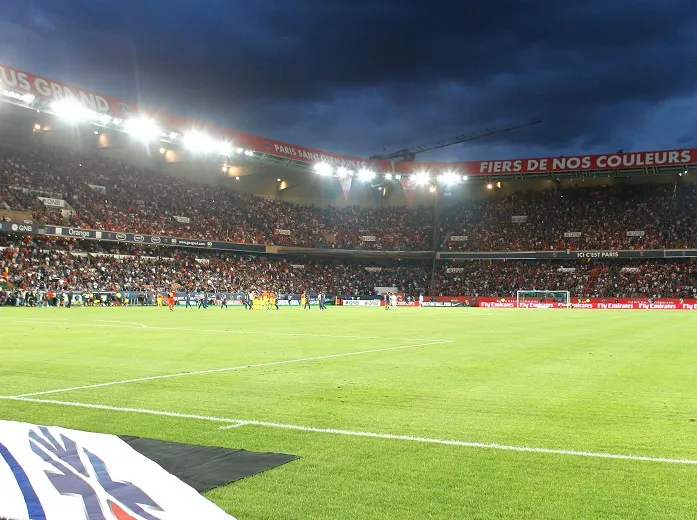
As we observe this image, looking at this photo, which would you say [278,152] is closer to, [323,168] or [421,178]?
[323,168]

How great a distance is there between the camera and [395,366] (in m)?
12.5

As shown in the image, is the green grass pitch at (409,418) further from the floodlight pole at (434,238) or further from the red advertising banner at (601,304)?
the floodlight pole at (434,238)

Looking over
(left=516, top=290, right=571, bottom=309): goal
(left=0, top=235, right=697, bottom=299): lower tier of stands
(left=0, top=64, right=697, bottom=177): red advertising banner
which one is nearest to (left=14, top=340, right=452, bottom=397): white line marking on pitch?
(left=0, top=64, right=697, bottom=177): red advertising banner

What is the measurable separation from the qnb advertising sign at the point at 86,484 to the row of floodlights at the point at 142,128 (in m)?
42.7

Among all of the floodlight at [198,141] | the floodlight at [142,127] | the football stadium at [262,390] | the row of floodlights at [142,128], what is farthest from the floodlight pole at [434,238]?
the floodlight at [142,127]

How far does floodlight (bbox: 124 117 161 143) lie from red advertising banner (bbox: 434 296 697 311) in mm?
33987

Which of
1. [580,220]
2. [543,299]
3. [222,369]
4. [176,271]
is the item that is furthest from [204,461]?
[580,220]

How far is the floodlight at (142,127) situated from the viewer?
157 ft

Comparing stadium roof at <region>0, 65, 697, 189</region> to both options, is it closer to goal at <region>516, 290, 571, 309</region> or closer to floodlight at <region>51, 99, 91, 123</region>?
floodlight at <region>51, 99, 91, 123</region>

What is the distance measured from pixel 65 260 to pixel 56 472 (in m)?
52.6

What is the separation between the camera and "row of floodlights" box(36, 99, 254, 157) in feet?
143

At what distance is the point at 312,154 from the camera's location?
64.9m

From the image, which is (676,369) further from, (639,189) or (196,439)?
(639,189)

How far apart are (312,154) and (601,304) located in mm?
31887
